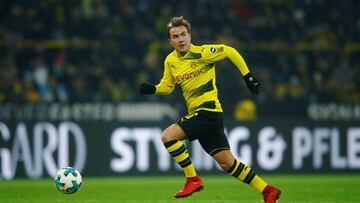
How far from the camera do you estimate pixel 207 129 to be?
29.6ft

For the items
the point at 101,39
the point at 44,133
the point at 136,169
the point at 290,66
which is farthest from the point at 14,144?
the point at 290,66

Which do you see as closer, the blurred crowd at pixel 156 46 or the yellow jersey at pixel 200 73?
the yellow jersey at pixel 200 73

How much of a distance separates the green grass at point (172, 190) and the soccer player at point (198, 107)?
129 centimetres

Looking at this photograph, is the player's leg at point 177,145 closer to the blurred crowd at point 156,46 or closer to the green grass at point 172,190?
the green grass at point 172,190

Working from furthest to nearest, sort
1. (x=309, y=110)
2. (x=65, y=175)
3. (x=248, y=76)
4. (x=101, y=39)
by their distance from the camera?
(x=101, y=39)
(x=309, y=110)
(x=65, y=175)
(x=248, y=76)

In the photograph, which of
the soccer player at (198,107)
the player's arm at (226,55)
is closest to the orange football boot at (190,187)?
the soccer player at (198,107)

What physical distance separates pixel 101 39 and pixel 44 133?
4.39 meters

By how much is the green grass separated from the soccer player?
1293 mm

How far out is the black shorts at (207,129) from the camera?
9008 millimetres

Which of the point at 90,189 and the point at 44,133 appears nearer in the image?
the point at 90,189

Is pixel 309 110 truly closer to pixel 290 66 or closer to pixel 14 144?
pixel 290 66

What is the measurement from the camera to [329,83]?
19609 mm

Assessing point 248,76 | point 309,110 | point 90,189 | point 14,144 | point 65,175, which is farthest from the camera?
point 309,110

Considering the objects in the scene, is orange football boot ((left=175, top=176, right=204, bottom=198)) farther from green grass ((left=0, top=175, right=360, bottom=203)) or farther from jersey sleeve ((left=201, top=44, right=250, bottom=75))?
jersey sleeve ((left=201, top=44, right=250, bottom=75))
